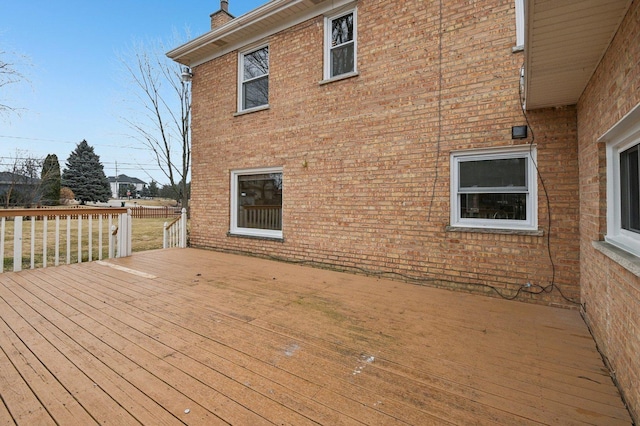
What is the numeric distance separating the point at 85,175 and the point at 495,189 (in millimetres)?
44118

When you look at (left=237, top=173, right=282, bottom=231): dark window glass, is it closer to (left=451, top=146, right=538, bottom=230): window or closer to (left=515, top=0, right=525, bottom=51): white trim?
(left=451, top=146, right=538, bottom=230): window

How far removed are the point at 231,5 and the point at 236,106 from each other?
3.87m

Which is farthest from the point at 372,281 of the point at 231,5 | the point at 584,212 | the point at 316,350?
the point at 231,5

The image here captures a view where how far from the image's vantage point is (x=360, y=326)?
10.2ft

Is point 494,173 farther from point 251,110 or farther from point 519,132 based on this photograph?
point 251,110

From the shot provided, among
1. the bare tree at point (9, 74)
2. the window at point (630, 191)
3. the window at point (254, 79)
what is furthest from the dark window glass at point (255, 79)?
the window at point (630, 191)

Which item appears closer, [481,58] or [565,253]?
[565,253]

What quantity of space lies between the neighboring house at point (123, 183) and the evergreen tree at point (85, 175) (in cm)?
2489

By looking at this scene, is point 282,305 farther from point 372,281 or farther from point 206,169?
point 206,169

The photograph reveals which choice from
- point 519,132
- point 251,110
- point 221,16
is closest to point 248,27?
point 251,110

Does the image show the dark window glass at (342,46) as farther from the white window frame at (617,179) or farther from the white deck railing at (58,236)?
the white deck railing at (58,236)

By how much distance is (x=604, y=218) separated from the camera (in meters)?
2.80

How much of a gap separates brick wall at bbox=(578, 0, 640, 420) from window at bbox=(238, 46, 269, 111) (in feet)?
18.7

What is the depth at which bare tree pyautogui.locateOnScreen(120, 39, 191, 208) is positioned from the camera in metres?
12.2
